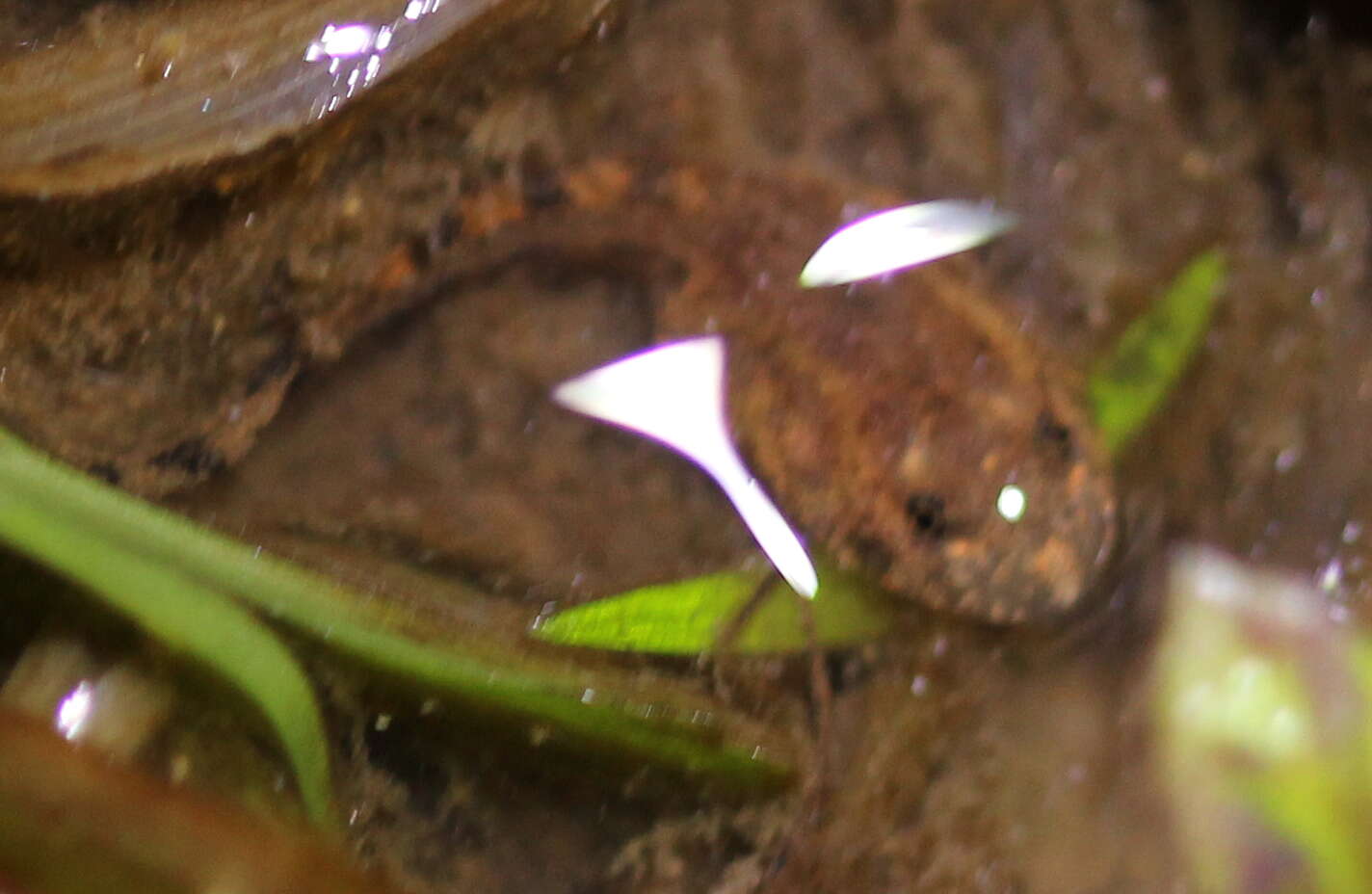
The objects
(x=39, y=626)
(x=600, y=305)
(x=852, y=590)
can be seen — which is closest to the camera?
(x=39, y=626)

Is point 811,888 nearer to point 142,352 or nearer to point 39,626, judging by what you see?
point 39,626

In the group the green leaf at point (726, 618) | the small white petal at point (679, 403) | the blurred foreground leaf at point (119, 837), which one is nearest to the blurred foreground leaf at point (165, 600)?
the blurred foreground leaf at point (119, 837)

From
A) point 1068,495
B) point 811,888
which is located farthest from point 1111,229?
point 811,888

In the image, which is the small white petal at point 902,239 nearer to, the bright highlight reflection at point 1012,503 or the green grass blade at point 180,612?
the bright highlight reflection at point 1012,503

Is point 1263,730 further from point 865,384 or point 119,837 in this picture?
point 119,837

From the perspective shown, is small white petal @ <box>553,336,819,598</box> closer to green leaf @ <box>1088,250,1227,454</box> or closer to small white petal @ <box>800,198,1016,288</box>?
small white petal @ <box>800,198,1016,288</box>

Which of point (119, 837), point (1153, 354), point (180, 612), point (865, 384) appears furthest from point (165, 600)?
point (1153, 354)

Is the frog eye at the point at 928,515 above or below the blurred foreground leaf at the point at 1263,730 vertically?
above
